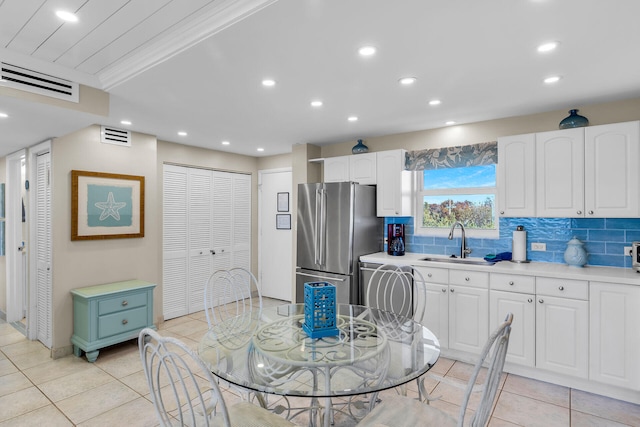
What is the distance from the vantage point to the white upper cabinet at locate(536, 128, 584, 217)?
2977mm

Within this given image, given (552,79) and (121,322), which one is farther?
(121,322)

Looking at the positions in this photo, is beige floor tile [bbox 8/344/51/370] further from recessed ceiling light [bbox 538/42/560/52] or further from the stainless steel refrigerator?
recessed ceiling light [bbox 538/42/560/52]

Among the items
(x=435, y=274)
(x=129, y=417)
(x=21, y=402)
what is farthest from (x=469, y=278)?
(x=21, y=402)

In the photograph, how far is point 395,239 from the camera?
13.3 ft

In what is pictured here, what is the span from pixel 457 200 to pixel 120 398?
3.73 metres

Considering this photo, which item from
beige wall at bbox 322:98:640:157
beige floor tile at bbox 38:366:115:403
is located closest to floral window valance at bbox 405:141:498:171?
beige wall at bbox 322:98:640:157

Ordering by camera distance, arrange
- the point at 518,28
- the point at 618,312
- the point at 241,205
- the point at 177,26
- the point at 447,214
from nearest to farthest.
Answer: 1. the point at 518,28
2. the point at 177,26
3. the point at 618,312
4. the point at 447,214
5. the point at 241,205

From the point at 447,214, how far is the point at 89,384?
Result: 387 cm

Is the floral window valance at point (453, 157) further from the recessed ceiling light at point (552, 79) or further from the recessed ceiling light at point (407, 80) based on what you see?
the recessed ceiling light at point (407, 80)

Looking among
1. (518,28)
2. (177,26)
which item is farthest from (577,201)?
(177,26)

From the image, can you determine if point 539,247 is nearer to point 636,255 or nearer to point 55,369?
point 636,255

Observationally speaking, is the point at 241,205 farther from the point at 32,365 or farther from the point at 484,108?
the point at 484,108

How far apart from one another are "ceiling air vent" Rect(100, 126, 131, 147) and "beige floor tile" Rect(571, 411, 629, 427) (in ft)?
16.0

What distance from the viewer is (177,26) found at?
2.00 m
